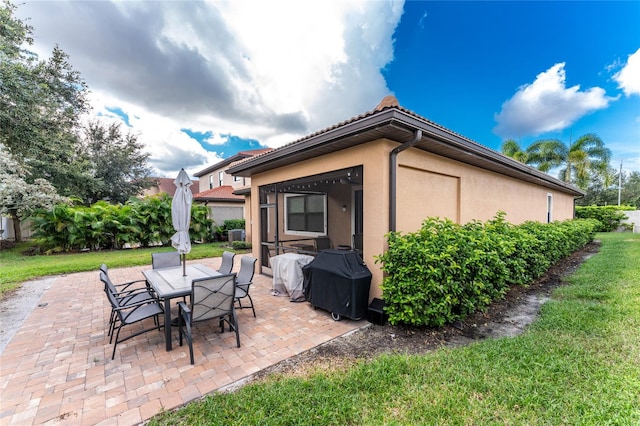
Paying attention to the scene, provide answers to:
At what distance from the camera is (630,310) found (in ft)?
14.4

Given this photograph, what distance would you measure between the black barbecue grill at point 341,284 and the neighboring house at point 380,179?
0.32m

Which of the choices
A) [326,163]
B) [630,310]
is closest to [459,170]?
[326,163]

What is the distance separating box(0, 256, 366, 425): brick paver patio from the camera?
250 centimetres

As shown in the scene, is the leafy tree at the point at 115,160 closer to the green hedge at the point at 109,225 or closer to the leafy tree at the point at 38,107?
the leafy tree at the point at 38,107

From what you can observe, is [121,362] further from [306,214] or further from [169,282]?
[306,214]

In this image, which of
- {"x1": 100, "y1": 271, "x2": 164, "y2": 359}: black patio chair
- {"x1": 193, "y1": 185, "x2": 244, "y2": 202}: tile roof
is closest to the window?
{"x1": 100, "y1": 271, "x2": 164, "y2": 359}: black patio chair

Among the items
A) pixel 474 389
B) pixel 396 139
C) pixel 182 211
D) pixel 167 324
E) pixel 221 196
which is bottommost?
pixel 474 389

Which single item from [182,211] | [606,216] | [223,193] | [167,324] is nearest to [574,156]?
[606,216]

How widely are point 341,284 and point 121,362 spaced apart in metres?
3.09

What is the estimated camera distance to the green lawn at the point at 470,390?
2.26 metres

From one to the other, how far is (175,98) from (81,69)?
10762 mm

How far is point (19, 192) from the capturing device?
10422 millimetres

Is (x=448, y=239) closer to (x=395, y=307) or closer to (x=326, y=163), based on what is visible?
(x=395, y=307)

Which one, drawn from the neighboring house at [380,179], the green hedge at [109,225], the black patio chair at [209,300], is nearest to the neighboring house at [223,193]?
the green hedge at [109,225]
